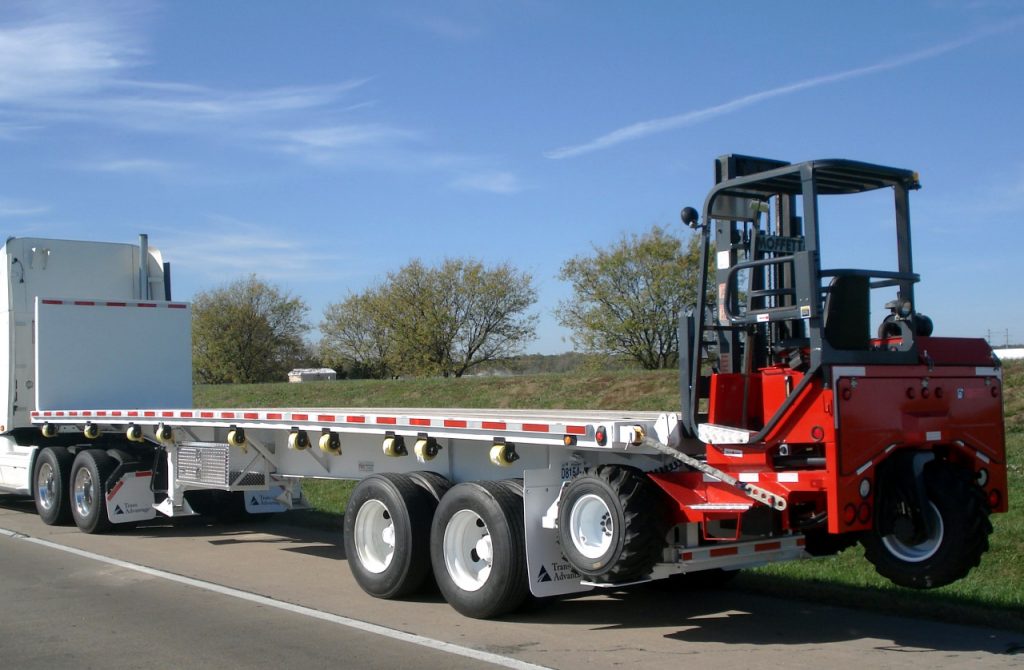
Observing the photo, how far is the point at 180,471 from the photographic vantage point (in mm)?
12328

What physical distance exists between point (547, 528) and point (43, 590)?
4836 mm

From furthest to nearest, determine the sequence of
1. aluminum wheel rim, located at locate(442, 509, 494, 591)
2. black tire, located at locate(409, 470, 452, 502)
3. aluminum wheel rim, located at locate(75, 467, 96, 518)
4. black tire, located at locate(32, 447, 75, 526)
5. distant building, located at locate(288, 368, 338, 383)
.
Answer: distant building, located at locate(288, 368, 338, 383) → black tire, located at locate(32, 447, 75, 526) → aluminum wheel rim, located at locate(75, 467, 96, 518) → black tire, located at locate(409, 470, 452, 502) → aluminum wheel rim, located at locate(442, 509, 494, 591)

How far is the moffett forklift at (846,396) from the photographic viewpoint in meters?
6.50

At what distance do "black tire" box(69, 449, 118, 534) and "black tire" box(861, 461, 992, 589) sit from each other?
9.50 metres

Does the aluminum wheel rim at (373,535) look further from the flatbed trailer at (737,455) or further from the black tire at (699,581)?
the black tire at (699,581)

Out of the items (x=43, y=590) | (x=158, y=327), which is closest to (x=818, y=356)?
(x=43, y=590)

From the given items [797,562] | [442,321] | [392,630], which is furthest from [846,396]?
[442,321]

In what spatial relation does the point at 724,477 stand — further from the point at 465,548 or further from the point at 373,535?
the point at 373,535

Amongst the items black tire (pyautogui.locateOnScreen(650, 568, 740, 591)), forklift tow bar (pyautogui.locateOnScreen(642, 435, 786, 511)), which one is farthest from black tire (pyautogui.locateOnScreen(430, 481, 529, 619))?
black tire (pyautogui.locateOnScreen(650, 568, 740, 591))

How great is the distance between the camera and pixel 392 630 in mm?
7719

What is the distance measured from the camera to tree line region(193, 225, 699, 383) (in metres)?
38.3

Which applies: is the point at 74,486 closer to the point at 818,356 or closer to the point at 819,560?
the point at 819,560

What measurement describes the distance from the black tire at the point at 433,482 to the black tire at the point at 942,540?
340cm

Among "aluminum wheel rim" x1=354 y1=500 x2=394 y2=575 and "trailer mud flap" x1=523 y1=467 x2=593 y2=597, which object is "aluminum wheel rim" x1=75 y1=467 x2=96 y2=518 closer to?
"aluminum wheel rim" x1=354 y1=500 x2=394 y2=575
